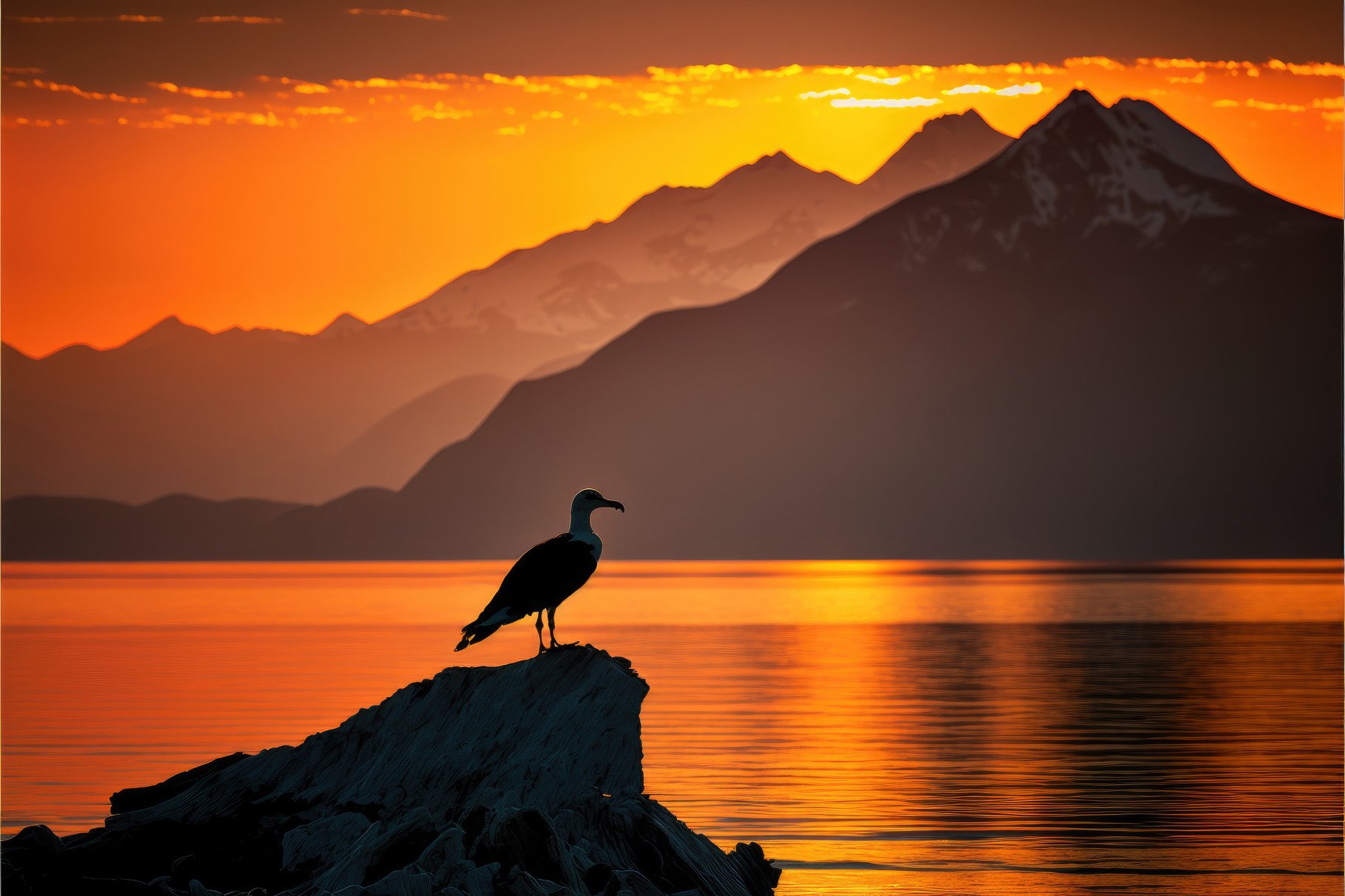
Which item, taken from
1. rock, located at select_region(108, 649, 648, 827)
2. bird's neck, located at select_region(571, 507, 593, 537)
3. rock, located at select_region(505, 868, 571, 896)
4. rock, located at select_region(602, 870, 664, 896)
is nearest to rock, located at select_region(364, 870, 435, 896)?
rock, located at select_region(505, 868, 571, 896)

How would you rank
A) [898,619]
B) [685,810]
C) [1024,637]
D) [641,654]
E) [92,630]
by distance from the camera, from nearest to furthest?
1. [685,810]
2. [641,654]
3. [1024,637]
4. [92,630]
5. [898,619]

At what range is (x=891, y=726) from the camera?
32.0 meters

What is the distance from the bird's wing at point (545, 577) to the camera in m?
15.5

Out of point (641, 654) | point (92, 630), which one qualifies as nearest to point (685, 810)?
point (641, 654)

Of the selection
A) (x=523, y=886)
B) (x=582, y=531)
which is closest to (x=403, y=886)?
(x=523, y=886)

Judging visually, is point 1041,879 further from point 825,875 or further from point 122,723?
point 122,723

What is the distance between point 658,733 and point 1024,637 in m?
34.3

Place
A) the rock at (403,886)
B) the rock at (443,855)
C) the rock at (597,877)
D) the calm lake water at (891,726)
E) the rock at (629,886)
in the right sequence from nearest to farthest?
the rock at (403,886) < the rock at (443,855) < the rock at (629,886) < the rock at (597,877) < the calm lake water at (891,726)

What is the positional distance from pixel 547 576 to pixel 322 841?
121 inches

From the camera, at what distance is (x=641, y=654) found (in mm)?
52812

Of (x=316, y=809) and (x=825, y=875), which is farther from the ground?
(x=316, y=809)

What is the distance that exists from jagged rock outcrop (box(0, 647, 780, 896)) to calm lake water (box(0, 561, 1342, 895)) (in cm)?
362

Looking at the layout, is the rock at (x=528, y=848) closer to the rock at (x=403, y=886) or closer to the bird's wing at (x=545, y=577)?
the rock at (x=403, y=886)

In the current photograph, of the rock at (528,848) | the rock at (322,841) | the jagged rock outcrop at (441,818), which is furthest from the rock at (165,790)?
the rock at (528,848)
